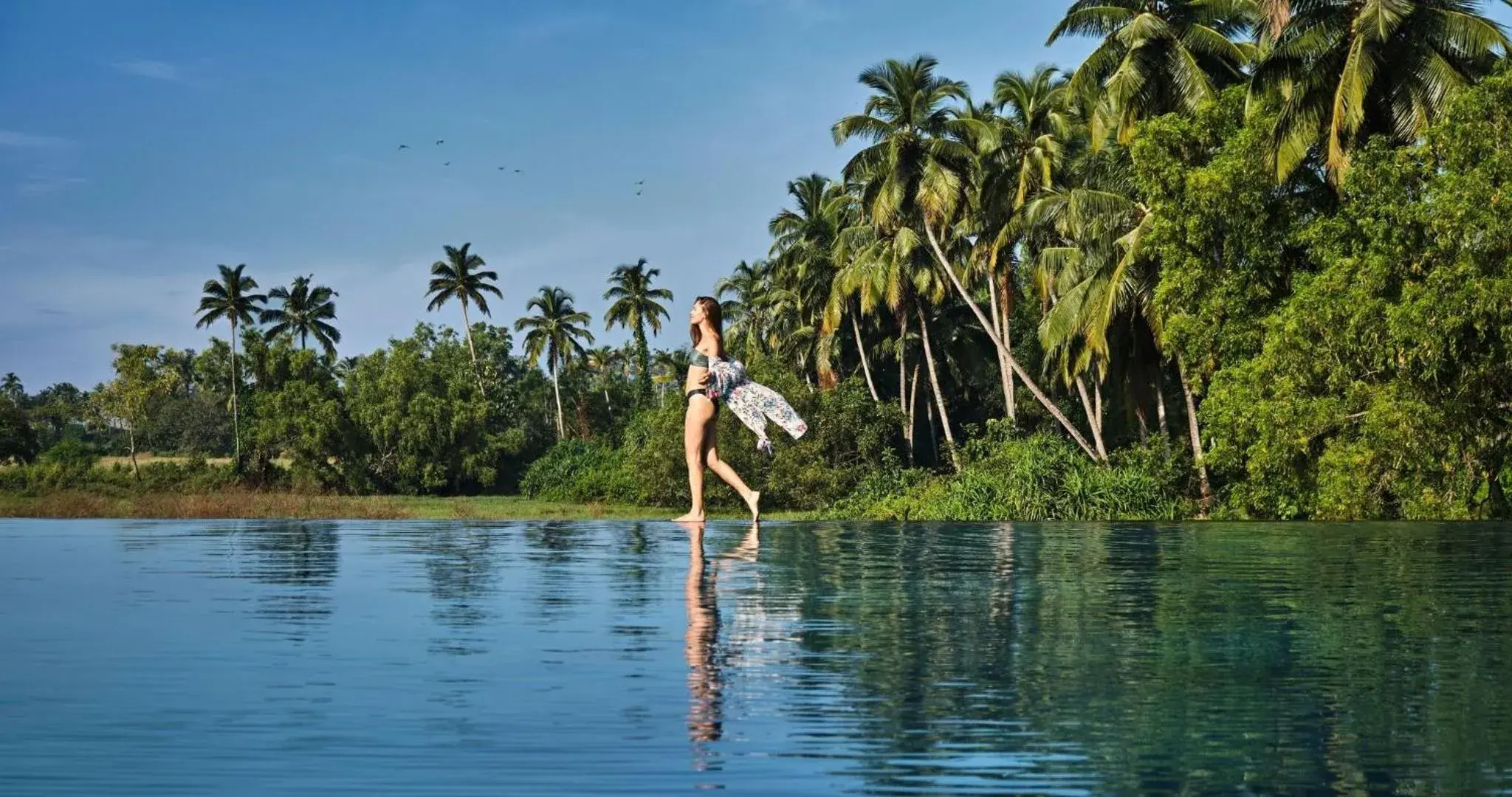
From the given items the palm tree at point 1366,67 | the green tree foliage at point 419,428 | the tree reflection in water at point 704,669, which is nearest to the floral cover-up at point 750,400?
the tree reflection in water at point 704,669

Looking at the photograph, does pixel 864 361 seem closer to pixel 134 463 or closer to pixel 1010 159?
pixel 1010 159

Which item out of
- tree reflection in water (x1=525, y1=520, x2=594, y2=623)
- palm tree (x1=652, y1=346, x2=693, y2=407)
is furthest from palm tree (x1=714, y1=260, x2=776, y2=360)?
tree reflection in water (x1=525, y1=520, x2=594, y2=623)

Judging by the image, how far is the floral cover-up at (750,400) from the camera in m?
11.4

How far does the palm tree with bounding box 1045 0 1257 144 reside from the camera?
3108 centimetres

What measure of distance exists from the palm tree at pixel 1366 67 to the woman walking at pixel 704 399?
1728 cm

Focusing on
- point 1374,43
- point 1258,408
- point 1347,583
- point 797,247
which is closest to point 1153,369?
point 1258,408

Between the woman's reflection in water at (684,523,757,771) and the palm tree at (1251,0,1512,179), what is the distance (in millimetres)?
21145

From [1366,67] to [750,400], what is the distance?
17542 millimetres

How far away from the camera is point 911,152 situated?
42531 mm

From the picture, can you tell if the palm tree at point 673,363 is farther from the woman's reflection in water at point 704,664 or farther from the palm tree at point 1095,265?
the woman's reflection in water at point 704,664

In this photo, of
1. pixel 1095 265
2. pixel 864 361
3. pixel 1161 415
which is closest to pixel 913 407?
pixel 864 361

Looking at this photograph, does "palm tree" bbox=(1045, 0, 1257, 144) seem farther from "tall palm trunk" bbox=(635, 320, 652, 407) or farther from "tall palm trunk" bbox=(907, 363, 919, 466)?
"tall palm trunk" bbox=(635, 320, 652, 407)

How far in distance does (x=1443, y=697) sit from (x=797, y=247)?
2147 inches

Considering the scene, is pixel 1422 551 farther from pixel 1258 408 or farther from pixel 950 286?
pixel 950 286
